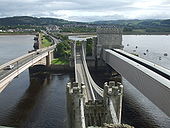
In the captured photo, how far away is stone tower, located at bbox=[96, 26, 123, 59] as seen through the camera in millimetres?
71750

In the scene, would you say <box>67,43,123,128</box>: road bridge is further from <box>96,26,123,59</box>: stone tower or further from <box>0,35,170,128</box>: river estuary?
<box>96,26,123,59</box>: stone tower

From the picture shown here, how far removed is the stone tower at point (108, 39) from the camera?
71.8 meters

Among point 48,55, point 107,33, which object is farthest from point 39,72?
point 107,33

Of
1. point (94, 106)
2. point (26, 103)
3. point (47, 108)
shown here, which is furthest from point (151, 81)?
point (26, 103)

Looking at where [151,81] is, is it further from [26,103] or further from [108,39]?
[108,39]

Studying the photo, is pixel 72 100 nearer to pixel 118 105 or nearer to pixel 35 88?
pixel 118 105

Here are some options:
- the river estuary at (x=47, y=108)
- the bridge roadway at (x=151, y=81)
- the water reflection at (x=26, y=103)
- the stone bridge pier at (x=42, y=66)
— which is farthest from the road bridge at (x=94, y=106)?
the stone bridge pier at (x=42, y=66)

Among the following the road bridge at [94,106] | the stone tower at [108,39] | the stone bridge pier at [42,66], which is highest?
the stone tower at [108,39]

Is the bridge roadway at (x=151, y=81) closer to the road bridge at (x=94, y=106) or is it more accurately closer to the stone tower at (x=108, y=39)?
the road bridge at (x=94, y=106)

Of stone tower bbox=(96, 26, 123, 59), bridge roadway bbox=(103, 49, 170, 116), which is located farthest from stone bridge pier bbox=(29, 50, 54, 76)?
bridge roadway bbox=(103, 49, 170, 116)

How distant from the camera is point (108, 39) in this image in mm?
71875

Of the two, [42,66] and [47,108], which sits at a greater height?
[42,66]

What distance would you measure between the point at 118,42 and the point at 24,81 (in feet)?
89.9

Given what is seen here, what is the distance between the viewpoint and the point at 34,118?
38.3 metres
